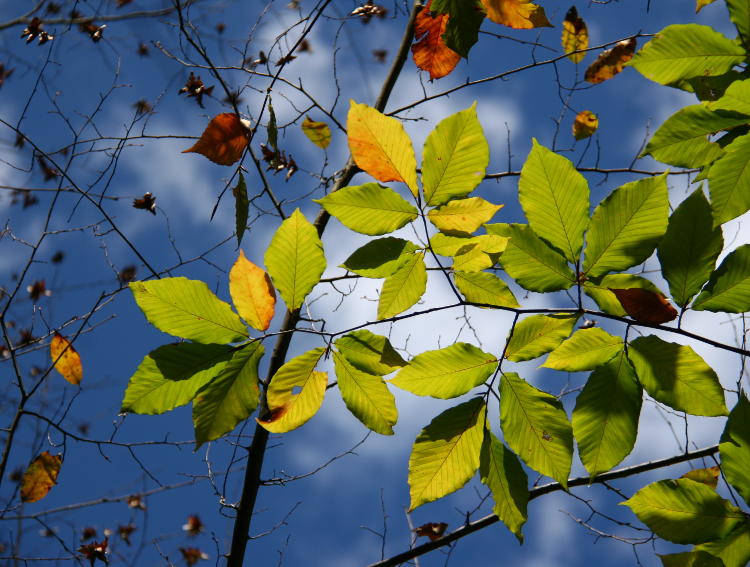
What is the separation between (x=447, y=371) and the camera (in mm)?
722

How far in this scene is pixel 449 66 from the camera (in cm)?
126

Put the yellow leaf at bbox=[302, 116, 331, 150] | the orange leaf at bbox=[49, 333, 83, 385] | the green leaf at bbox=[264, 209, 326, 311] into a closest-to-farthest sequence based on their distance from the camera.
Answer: the green leaf at bbox=[264, 209, 326, 311] → the yellow leaf at bbox=[302, 116, 331, 150] → the orange leaf at bbox=[49, 333, 83, 385]

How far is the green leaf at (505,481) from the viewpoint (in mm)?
692

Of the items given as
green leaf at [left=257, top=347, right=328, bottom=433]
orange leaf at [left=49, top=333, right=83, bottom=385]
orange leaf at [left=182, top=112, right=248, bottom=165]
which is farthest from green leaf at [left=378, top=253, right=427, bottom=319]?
orange leaf at [left=49, top=333, right=83, bottom=385]

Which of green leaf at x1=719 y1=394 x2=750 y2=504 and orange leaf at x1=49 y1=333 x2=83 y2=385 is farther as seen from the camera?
orange leaf at x1=49 y1=333 x2=83 y2=385

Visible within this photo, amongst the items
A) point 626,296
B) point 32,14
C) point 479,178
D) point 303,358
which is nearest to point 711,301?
point 626,296

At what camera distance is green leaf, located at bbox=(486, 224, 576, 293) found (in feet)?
2.35

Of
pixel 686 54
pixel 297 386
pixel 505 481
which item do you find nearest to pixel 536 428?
pixel 505 481

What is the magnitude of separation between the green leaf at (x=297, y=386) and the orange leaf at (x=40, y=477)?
214 cm

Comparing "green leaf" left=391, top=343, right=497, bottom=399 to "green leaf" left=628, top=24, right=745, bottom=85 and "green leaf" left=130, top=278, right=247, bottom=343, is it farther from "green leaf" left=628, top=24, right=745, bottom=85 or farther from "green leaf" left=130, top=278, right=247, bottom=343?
"green leaf" left=628, top=24, right=745, bottom=85

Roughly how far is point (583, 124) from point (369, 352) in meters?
1.76

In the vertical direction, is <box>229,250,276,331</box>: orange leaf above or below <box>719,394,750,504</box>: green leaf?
above

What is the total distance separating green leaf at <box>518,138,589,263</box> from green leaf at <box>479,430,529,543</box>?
0.25 meters

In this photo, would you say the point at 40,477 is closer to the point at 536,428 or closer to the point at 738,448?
the point at 536,428
